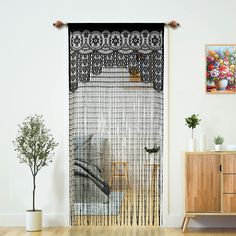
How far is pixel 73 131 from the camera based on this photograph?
743 centimetres

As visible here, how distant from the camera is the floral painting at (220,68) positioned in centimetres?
734

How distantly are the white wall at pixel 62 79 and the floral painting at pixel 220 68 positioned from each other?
0.24 ft

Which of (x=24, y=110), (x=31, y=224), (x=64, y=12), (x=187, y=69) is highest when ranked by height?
(x=64, y=12)

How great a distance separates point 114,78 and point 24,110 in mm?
1109

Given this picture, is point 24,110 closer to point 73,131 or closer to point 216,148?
point 73,131

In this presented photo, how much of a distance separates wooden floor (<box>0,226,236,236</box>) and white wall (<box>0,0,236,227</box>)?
18cm

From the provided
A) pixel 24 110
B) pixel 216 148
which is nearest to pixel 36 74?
pixel 24 110

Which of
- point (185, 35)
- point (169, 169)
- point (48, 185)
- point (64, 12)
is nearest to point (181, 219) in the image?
point (169, 169)

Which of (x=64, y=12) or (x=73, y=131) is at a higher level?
(x=64, y=12)

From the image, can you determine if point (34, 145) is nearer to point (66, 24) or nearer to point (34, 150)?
point (34, 150)

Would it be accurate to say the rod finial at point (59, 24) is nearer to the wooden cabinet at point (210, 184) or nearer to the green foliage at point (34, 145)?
the green foliage at point (34, 145)

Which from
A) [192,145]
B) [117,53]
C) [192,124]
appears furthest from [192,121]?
[117,53]

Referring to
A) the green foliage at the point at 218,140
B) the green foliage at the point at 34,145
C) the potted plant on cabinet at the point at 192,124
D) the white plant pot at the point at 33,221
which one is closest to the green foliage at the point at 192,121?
the potted plant on cabinet at the point at 192,124

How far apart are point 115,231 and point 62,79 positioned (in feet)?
6.03
